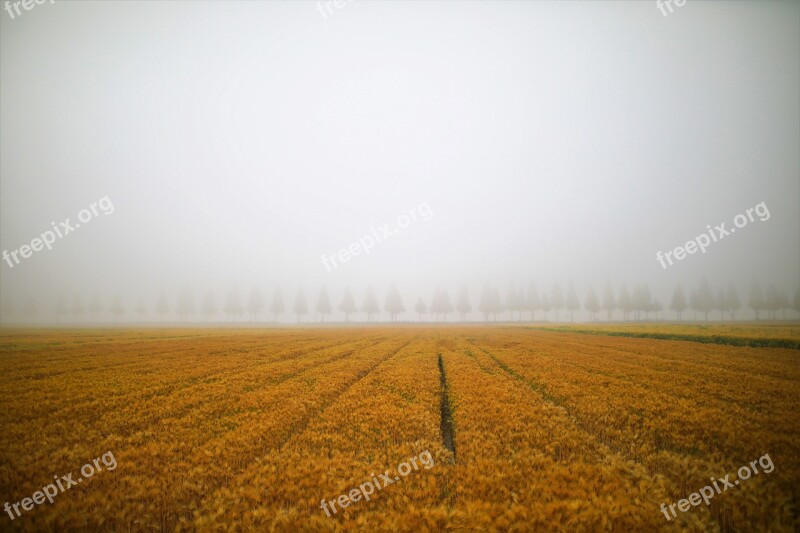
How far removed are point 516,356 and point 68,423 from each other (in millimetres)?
22449

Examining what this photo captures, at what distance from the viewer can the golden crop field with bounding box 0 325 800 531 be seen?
17.6 ft

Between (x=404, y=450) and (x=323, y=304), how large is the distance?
108 meters

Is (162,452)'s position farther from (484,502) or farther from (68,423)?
(484,502)

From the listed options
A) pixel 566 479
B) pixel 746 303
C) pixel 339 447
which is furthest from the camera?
pixel 746 303

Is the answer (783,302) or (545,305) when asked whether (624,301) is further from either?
(783,302)

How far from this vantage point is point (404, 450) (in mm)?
7875

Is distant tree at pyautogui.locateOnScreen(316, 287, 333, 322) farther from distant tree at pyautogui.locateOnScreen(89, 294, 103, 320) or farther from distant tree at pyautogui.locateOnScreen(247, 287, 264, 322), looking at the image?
distant tree at pyautogui.locateOnScreen(89, 294, 103, 320)

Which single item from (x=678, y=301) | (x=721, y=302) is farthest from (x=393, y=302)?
(x=721, y=302)

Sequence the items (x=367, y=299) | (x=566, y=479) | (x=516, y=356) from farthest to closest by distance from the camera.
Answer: (x=367, y=299), (x=516, y=356), (x=566, y=479)

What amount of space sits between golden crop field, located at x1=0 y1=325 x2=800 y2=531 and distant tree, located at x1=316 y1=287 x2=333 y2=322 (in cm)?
9637

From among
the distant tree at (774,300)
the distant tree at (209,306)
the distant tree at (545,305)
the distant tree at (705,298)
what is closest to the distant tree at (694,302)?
the distant tree at (705,298)

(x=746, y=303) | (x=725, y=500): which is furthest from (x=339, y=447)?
(x=746, y=303)

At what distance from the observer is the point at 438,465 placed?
7195mm

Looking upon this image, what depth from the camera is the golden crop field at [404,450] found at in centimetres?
536
